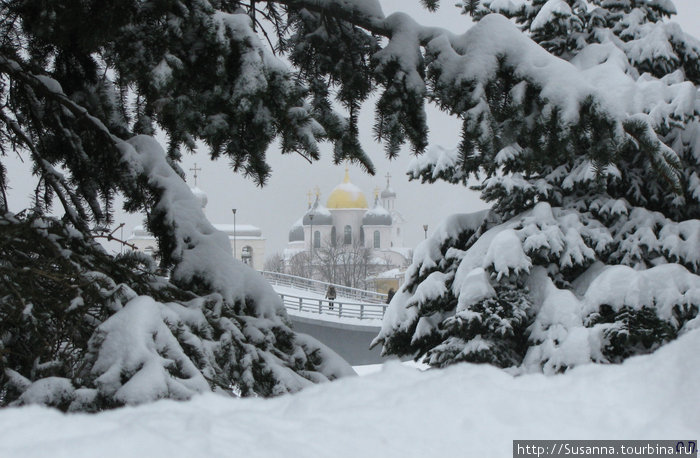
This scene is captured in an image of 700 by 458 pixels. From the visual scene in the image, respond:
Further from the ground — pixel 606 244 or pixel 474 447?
pixel 606 244

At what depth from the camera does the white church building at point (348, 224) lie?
80375 millimetres

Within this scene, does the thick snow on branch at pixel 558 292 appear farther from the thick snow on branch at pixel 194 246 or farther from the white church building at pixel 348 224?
the white church building at pixel 348 224

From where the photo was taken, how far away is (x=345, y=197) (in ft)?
273

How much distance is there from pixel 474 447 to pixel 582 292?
829cm

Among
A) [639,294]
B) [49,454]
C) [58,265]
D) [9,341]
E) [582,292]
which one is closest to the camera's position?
[49,454]

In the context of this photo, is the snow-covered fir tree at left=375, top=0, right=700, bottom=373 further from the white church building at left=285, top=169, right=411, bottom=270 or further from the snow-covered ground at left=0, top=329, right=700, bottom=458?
the white church building at left=285, top=169, right=411, bottom=270

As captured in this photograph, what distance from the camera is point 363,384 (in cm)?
161

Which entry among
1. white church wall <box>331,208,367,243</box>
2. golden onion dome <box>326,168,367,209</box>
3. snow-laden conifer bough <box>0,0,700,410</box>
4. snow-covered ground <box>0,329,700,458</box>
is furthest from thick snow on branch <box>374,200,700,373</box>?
golden onion dome <box>326,168,367,209</box>

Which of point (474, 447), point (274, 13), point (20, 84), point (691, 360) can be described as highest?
point (274, 13)

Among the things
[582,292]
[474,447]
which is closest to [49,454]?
[474,447]

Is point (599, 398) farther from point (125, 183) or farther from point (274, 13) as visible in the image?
point (274, 13)

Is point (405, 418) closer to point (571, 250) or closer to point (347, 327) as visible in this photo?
point (571, 250)

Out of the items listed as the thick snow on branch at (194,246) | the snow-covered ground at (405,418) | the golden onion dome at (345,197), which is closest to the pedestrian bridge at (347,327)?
the thick snow on branch at (194,246)

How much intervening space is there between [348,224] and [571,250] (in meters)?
74.3
